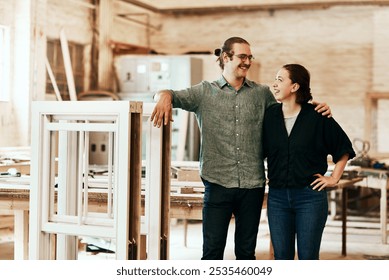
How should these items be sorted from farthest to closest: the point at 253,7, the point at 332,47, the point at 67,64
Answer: the point at 253,7 < the point at 332,47 < the point at 67,64

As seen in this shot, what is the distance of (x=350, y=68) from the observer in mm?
11438

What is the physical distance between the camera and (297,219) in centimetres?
349

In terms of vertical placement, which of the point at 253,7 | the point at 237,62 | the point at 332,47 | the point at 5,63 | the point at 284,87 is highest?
the point at 253,7

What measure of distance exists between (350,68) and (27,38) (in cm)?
506

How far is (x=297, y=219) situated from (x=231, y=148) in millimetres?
478

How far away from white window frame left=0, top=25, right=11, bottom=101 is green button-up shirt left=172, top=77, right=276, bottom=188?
5.86 metres

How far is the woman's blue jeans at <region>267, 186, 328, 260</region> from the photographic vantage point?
346 cm

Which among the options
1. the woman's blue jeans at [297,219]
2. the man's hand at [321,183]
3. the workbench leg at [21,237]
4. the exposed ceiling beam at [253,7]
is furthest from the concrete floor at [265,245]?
the exposed ceiling beam at [253,7]

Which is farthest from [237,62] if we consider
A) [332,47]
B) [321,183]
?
[332,47]

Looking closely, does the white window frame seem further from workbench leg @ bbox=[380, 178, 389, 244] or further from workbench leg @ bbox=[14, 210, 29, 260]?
workbench leg @ bbox=[380, 178, 389, 244]

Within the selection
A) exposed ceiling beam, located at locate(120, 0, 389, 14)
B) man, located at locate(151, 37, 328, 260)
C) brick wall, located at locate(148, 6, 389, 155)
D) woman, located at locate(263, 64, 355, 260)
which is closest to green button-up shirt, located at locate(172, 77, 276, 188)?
man, located at locate(151, 37, 328, 260)

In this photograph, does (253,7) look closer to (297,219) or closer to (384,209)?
(384,209)
